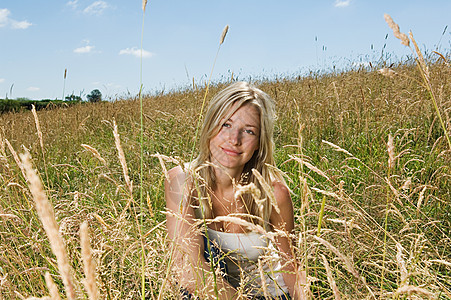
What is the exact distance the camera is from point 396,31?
3.02ft

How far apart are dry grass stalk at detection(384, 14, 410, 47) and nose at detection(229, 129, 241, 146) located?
1441mm

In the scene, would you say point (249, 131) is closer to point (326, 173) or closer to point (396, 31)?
point (326, 173)

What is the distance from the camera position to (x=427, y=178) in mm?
2975

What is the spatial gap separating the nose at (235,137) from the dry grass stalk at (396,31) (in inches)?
56.7

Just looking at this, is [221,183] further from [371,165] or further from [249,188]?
[249,188]

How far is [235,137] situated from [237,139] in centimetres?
2

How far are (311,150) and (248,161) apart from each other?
47.5 inches

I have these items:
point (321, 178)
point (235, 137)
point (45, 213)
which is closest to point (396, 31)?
point (45, 213)

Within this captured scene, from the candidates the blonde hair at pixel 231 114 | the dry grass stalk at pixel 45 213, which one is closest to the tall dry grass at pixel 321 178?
the blonde hair at pixel 231 114

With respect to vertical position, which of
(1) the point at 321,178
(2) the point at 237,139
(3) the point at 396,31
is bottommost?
(1) the point at 321,178

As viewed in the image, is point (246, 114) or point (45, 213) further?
point (246, 114)

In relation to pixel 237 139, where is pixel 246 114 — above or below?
above

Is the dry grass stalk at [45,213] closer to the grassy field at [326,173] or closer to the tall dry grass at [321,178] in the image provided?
the tall dry grass at [321,178]

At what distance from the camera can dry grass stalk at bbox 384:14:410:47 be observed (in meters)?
0.91
